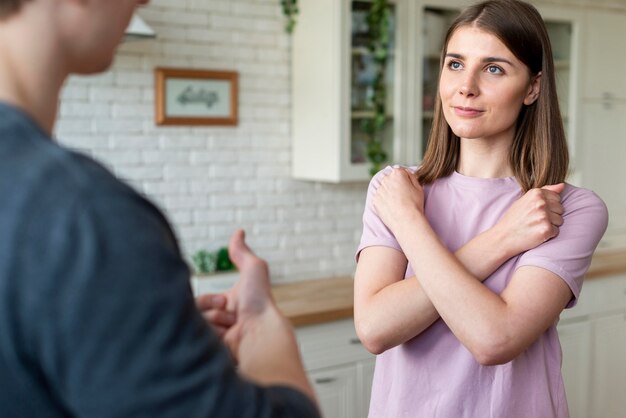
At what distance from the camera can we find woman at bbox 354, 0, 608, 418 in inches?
56.5

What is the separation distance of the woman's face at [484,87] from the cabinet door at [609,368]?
9.72 feet

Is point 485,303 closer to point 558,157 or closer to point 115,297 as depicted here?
point 558,157

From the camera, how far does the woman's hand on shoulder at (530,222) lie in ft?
4.84

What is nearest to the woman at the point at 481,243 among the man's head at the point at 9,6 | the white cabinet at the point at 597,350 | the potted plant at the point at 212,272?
the man's head at the point at 9,6

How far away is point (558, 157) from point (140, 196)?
1191 millimetres

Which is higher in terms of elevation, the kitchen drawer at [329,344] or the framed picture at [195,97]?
the framed picture at [195,97]

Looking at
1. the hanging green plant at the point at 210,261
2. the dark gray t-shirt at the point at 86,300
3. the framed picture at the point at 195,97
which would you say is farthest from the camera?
the hanging green plant at the point at 210,261

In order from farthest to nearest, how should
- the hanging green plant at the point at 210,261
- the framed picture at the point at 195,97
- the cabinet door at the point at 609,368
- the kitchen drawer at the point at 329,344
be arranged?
the cabinet door at the point at 609,368, the hanging green plant at the point at 210,261, the framed picture at the point at 195,97, the kitchen drawer at the point at 329,344

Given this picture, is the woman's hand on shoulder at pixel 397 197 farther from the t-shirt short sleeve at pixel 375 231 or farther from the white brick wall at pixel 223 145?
the white brick wall at pixel 223 145

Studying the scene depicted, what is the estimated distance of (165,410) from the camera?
621mm

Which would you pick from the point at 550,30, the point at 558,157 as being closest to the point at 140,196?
the point at 558,157

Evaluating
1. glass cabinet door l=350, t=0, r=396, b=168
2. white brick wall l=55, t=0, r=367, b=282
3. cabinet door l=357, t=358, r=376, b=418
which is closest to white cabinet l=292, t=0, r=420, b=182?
glass cabinet door l=350, t=0, r=396, b=168

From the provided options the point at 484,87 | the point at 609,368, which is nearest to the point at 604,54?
the point at 609,368

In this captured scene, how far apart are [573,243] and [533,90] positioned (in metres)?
0.34
